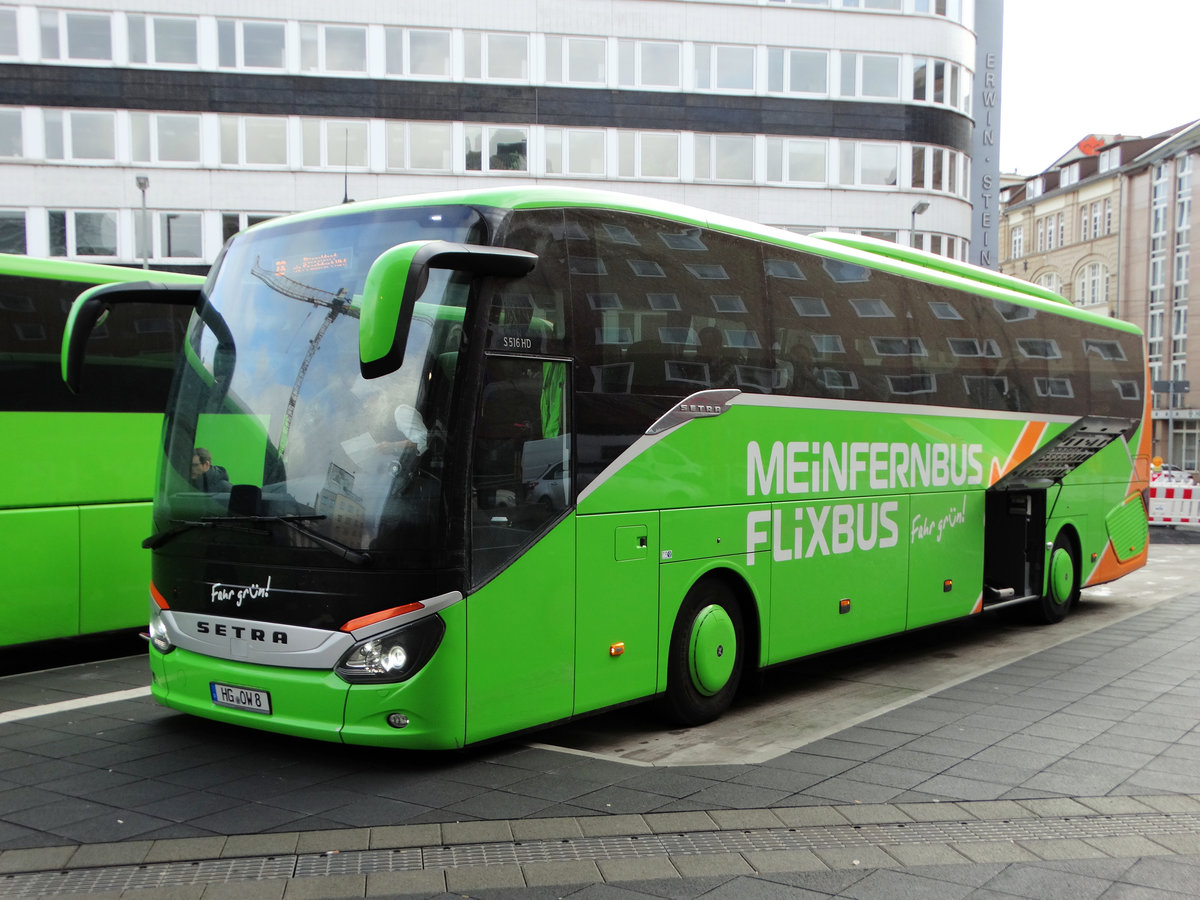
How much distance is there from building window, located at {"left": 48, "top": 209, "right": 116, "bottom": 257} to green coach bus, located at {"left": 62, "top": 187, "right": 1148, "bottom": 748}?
3006cm

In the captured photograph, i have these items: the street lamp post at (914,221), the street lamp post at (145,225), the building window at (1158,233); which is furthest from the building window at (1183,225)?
the street lamp post at (145,225)

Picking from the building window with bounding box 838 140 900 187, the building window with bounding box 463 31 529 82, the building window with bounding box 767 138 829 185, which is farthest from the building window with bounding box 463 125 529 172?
the building window with bounding box 838 140 900 187

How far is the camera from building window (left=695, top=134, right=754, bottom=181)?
37.5m

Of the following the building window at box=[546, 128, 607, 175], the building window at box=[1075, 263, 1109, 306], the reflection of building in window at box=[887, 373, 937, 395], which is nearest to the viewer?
the reflection of building in window at box=[887, 373, 937, 395]

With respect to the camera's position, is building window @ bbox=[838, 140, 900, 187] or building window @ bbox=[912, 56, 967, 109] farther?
building window @ bbox=[912, 56, 967, 109]

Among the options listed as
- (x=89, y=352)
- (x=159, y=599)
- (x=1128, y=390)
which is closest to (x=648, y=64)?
(x=1128, y=390)

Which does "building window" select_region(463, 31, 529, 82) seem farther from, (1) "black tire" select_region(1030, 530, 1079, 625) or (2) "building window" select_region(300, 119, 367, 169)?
(1) "black tire" select_region(1030, 530, 1079, 625)

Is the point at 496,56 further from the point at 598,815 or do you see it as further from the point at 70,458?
the point at 598,815

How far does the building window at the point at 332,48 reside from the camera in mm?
34938

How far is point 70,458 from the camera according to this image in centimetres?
969

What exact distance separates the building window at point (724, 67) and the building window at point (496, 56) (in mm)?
5753

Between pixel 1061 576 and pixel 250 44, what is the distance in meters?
29.9

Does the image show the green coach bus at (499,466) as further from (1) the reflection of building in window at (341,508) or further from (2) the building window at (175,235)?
(2) the building window at (175,235)

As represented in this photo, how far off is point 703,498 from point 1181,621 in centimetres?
871
